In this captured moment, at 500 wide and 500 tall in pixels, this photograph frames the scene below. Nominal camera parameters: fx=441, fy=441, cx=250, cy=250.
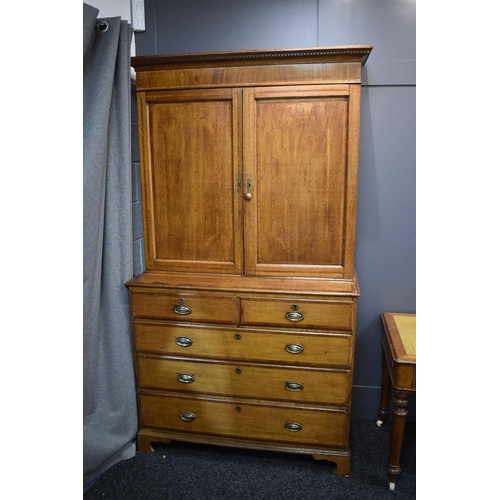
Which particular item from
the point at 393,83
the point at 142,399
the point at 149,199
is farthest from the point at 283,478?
the point at 393,83

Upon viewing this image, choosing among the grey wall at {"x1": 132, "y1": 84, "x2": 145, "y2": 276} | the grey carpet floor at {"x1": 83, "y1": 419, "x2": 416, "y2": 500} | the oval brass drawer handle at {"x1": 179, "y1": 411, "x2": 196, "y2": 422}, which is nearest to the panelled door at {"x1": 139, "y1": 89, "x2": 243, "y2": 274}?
the grey wall at {"x1": 132, "y1": 84, "x2": 145, "y2": 276}

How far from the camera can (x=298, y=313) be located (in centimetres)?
201

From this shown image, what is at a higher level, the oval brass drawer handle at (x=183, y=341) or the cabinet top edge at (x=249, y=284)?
the cabinet top edge at (x=249, y=284)

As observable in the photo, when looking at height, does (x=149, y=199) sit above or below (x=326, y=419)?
above

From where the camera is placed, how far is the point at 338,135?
2004 mm

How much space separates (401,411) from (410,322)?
0.50 metres

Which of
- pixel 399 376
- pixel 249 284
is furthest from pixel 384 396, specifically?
pixel 249 284

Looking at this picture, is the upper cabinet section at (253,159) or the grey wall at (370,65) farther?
the grey wall at (370,65)

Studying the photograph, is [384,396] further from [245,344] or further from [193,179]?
[193,179]

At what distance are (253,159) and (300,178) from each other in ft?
0.78

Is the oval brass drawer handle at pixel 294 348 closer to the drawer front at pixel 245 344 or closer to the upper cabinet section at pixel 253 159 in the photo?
the drawer front at pixel 245 344

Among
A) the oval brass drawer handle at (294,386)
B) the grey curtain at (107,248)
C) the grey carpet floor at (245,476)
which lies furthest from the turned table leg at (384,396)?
the grey curtain at (107,248)

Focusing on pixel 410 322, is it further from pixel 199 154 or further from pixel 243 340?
pixel 199 154

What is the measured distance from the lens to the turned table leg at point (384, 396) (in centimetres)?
243
